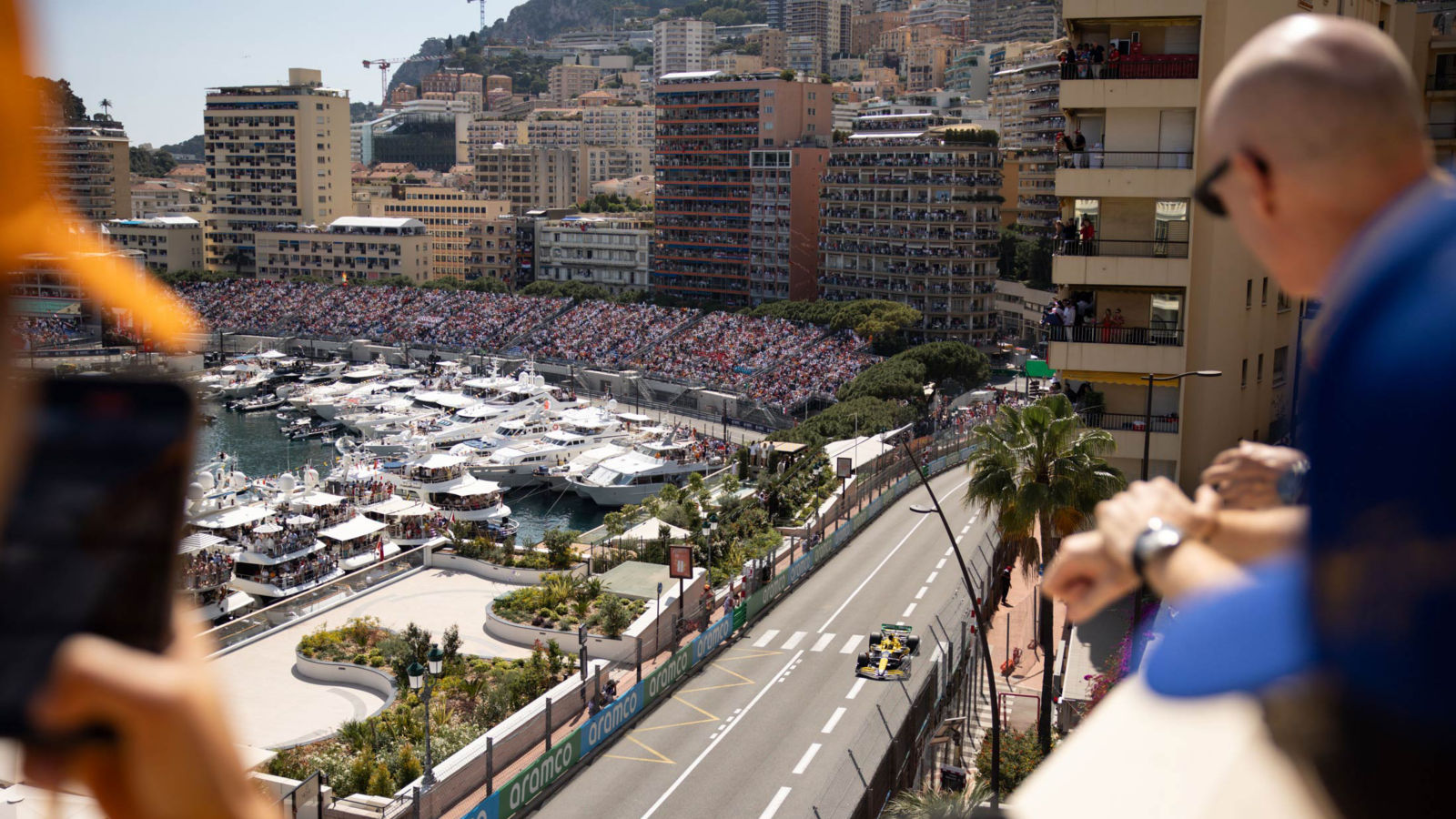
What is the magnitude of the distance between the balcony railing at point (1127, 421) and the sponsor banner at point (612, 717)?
11.4 metres

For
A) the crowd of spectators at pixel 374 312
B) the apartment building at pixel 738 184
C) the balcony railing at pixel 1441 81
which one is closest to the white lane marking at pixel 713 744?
the balcony railing at pixel 1441 81

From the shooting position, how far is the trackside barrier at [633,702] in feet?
71.2

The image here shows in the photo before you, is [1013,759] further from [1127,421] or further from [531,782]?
[1127,421]

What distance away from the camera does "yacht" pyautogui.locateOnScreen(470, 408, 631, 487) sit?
68375 mm

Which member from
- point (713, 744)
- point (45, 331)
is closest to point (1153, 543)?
point (45, 331)

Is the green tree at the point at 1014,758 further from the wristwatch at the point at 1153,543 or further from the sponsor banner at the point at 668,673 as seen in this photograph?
the wristwatch at the point at 1153,543

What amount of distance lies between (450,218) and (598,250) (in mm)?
26979

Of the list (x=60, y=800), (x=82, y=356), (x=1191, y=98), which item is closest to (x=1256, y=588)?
(x=60, y=800)

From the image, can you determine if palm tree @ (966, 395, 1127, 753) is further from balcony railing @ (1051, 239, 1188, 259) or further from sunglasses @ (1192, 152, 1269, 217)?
sunglasses @ (1192, 152, 1269, 217)

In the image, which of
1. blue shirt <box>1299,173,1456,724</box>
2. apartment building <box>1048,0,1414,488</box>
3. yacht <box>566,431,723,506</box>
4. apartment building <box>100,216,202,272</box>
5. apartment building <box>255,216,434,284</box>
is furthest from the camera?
apartment building <box>255,216,434,284</box>

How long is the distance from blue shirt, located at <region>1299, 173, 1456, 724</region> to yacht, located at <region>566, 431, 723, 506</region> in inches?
2447

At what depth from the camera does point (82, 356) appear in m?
1.91

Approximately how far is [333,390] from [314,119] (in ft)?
210

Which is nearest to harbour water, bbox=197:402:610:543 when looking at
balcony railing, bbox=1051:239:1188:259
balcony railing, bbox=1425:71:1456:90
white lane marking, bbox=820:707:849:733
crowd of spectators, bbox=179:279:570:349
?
crowd of spectators, bbox=179:279:570:349
